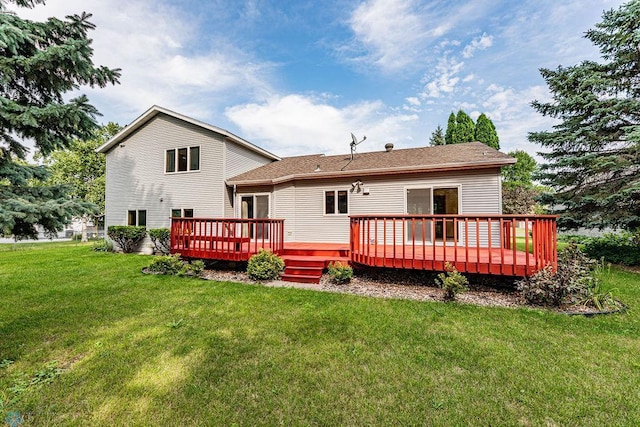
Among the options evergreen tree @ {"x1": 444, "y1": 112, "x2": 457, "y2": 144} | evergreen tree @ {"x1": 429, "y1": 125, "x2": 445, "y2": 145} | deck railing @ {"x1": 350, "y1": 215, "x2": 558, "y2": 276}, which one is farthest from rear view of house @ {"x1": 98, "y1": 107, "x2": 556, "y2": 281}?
evergreen tree @ {"x1": 429, "y1": 125, "x2": 445, "y2": 145}

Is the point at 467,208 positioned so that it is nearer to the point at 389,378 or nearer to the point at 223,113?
the point at 389,378

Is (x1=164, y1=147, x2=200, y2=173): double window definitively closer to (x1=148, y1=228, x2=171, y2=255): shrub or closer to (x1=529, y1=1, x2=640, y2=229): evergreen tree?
(x1=148, y1=228, x2=171, y2=255): shrub

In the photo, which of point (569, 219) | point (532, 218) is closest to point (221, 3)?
point (532, 218)

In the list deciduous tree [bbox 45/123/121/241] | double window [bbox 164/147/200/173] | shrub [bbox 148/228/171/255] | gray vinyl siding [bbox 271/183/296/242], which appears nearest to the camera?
gray vinyl siding [bbox 271/183/296/242]

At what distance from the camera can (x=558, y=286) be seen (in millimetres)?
4746

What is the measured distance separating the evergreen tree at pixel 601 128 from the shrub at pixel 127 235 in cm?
1738

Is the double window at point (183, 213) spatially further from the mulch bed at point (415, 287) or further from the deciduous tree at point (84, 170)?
the deciduous tree at point (84, 170)

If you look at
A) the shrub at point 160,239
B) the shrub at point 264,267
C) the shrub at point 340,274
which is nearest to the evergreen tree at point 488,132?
the shrub at point 340,274

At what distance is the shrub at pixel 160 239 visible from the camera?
1155cm

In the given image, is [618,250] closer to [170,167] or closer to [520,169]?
[170,167]

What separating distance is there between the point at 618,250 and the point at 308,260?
10.8 metres

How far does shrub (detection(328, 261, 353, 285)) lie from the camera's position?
21.1 ft

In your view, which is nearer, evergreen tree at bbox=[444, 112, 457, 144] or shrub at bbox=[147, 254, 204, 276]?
shrub at bbox=[147, 254, 204, 276]

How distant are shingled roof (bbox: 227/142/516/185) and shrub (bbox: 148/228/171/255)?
370cm
